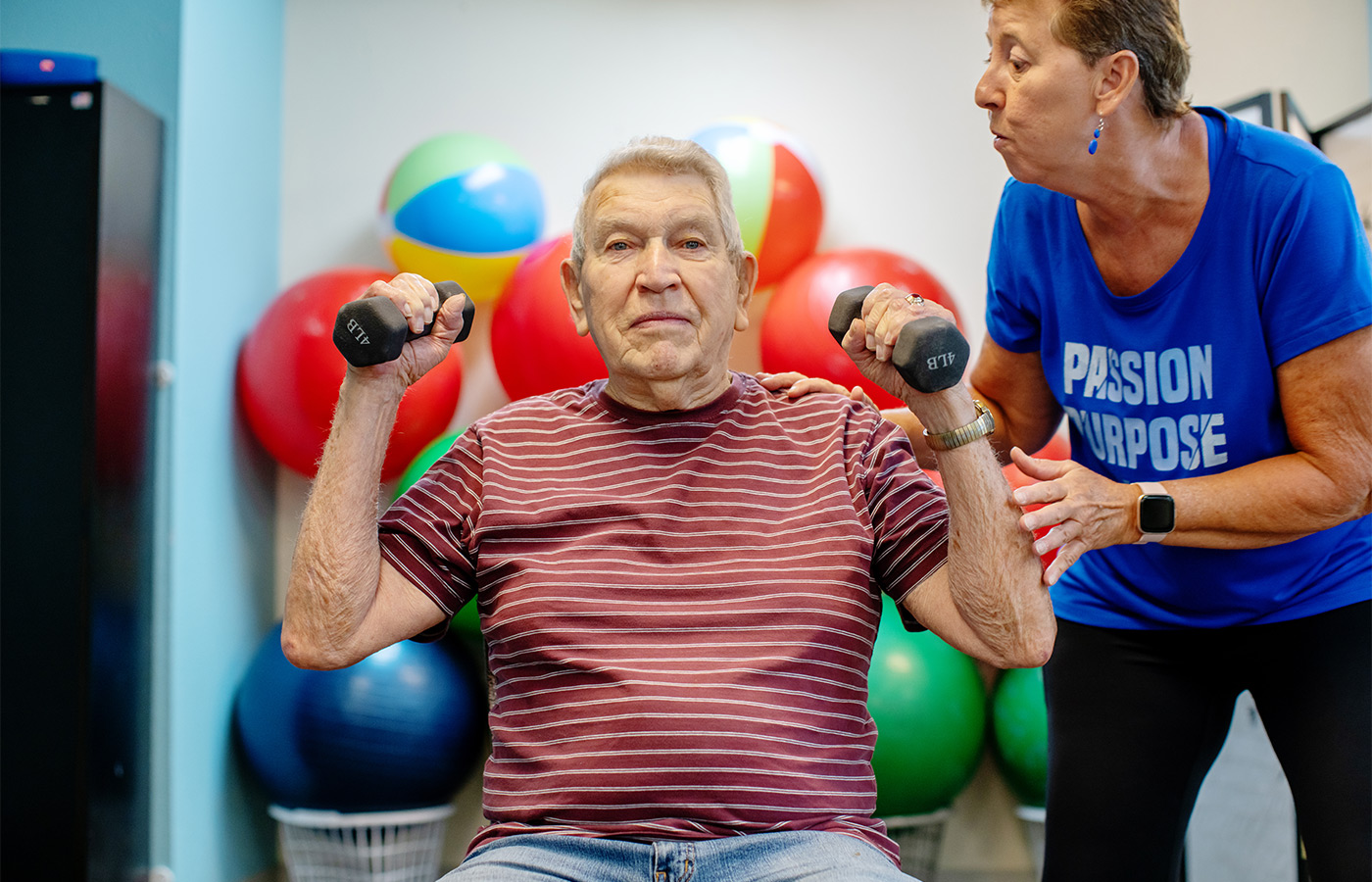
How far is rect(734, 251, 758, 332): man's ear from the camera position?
1545 mm

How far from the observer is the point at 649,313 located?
142 cm

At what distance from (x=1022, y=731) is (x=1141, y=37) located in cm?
170

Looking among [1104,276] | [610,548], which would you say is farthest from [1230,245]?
[610,548]

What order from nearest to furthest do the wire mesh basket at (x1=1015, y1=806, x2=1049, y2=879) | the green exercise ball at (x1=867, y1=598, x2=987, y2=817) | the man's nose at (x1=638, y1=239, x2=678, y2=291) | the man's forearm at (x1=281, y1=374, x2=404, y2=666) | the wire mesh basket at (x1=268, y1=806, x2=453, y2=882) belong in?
1. the man's forearm at (x1=281, y1=374, x2=404, y2=666)
2. the man's nose at (x1=638, y1=239, x2=678, y2=291)
3. the green exercise ball at (x1=867, y1=598, x2=987, y2=817)
4. the wire mesh basket at (x1=268, y1=806, x2=453, y2=882)
5. the wire mesh basket at (x1=1015, y1=806, x2=1049, y2=879)

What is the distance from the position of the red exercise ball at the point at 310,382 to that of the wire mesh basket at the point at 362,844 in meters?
0.83

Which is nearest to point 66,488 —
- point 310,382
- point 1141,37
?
point 310,382

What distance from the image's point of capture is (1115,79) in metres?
1.34

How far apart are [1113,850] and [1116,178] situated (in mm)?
911

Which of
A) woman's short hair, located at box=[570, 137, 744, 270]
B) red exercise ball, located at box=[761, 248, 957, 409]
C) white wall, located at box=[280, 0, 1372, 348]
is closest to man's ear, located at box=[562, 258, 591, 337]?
woman's short hair, located at box=[570, 137, 744, 270]

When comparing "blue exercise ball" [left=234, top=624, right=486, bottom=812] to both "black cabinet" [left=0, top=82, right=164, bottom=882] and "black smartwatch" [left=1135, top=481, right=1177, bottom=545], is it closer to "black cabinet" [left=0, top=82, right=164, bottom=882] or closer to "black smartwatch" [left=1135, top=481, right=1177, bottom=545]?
"black cabinet" [left=0, top=82, right=164, bottom=882]

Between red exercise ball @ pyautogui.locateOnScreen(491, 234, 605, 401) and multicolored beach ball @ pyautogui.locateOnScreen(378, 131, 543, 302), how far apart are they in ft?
0.32

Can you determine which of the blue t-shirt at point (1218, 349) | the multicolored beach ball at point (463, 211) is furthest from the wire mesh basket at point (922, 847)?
the multicolored beach ball at point (463, 211)

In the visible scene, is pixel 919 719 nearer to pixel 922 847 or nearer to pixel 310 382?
pixel 922 847

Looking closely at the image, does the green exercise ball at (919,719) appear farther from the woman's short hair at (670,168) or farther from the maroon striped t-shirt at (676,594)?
the woman's short hair at (670,168)
